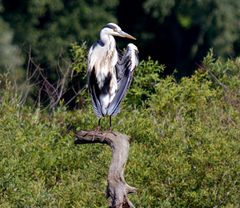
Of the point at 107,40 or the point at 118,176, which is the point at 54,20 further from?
the point at 118,176

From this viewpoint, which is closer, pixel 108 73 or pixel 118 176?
pixel 118 176

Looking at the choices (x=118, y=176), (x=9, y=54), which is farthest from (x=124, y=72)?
(x=9, y=54)

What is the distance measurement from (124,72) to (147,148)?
4.43 feet

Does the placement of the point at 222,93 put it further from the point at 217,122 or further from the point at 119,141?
the point at 119,141

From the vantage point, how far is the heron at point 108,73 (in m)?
10.3

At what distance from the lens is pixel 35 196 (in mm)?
10578

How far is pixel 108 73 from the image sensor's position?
34.2 feet

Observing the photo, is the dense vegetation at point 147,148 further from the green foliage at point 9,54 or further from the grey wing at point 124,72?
the green foliage at point 9,54

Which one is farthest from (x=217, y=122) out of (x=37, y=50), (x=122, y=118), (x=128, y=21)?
(x=128, y=21)

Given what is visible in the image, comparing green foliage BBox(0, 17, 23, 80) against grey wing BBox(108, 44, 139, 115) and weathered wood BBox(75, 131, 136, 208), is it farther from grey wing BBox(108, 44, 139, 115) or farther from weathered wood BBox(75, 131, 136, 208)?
weathered wood BBox(75, 131, 136, 208)


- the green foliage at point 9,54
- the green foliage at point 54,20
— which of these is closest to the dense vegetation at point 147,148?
the green foliage at point 9,54

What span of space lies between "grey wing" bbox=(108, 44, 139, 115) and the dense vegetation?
0.91 m

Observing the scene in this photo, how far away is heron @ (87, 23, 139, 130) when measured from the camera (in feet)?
33.7

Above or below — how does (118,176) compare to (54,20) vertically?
above
